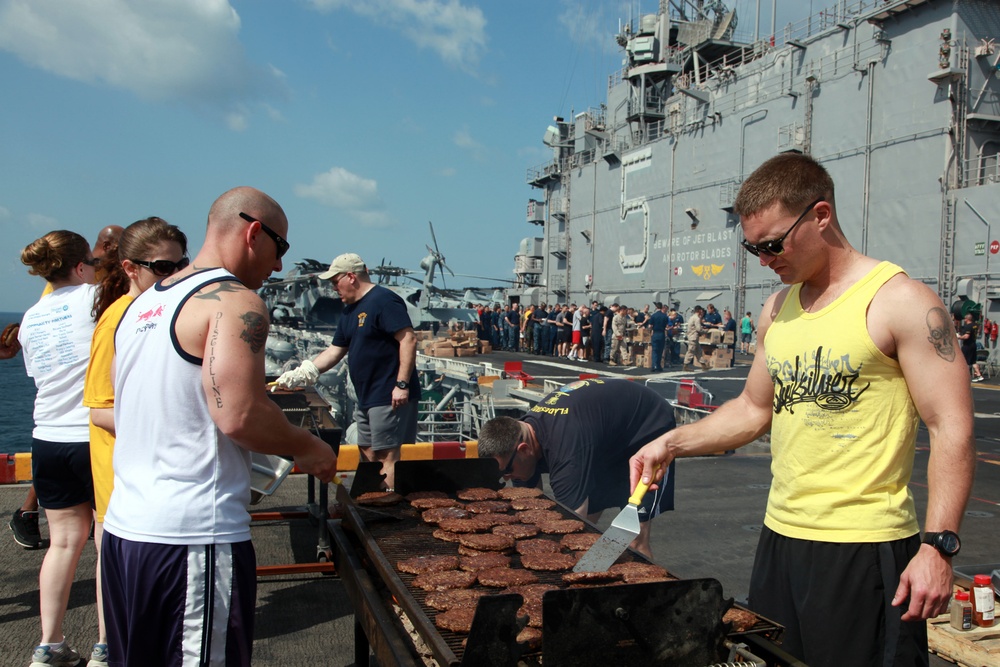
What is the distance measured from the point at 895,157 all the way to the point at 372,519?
2352 centimetres

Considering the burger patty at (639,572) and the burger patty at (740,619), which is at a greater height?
the burger patty at (740,619)

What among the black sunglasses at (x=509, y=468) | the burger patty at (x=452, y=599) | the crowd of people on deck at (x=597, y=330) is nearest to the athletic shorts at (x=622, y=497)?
the black sunglasses at (x=509, y=468)

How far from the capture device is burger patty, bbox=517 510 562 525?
3.75 meters

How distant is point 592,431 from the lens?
4344 mm

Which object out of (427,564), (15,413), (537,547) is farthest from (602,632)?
(15,413)

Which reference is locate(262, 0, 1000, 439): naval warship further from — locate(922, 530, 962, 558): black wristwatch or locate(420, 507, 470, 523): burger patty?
locate(922, 530, 962, 558): black wristwatch

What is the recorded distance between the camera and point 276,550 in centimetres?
565

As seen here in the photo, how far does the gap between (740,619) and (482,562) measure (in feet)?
3.94

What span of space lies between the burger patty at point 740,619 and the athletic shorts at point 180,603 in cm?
154

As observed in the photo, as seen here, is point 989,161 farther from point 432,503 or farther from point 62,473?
point 62,473

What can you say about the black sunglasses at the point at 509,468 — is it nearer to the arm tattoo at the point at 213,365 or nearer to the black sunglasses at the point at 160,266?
the black sunglasses at the point at 160,266

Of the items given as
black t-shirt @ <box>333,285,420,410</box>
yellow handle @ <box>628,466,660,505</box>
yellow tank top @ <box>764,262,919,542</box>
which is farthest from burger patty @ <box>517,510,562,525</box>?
black t-shirt @ <box>333,285,420,410</box>

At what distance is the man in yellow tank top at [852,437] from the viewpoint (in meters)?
2.11

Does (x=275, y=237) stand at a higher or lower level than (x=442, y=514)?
higher
